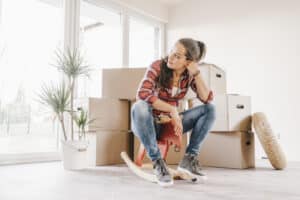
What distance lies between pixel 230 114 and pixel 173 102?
2.80 ft

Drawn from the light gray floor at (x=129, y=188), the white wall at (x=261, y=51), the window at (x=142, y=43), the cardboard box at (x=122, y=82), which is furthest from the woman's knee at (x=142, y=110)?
the window at (x=142, y=43)

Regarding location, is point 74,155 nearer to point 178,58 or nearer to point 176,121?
point 176,121

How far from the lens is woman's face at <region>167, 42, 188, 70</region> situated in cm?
190

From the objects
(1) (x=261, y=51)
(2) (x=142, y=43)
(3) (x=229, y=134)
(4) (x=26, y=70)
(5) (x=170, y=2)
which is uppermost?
(5) (x=170, y=2)

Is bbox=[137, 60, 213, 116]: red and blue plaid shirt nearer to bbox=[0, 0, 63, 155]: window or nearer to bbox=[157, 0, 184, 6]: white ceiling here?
bbox=[0, 0, 63, 155]: window

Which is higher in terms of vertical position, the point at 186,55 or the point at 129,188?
the point at 186,55

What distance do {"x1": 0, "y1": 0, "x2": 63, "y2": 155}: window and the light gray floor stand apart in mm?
898

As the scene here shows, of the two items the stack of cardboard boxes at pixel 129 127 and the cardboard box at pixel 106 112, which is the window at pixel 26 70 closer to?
the cardboard box at pixel 106 112

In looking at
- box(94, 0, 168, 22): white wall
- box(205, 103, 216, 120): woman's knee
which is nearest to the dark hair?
box(205, 103, 216, 120): woman's knee

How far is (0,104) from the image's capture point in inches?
114

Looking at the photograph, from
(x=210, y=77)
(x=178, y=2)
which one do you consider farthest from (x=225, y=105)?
(x=178, y=2)

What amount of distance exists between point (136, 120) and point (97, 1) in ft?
7.51

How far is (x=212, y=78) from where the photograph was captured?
287cm

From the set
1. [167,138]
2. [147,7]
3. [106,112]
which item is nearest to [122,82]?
[106,112]
